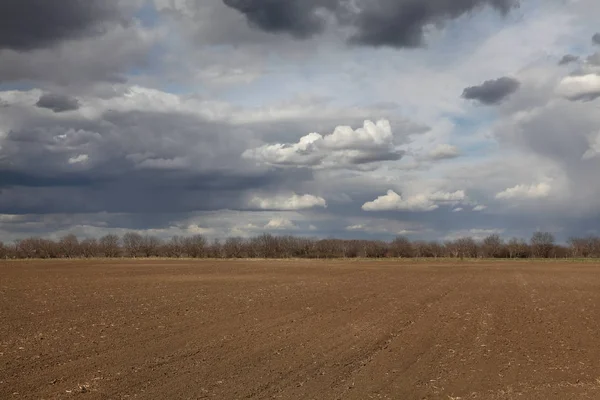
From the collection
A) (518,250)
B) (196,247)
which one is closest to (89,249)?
(196,247)

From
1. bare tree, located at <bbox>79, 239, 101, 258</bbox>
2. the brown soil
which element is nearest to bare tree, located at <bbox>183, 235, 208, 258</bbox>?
bare tree, located at <bbox>79, 239, 101, 258</bbox>

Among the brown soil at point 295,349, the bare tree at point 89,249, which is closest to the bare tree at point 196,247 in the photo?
the bare tree at point 89,249

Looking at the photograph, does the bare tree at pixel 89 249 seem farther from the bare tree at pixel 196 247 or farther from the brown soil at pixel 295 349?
the brown soil at pixel 295 349

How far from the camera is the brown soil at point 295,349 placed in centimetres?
1280

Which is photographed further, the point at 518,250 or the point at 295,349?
the point at 518,250

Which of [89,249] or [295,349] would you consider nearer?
[295,349]

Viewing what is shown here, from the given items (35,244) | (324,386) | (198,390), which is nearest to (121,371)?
(198,390)

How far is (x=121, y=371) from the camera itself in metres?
14.2

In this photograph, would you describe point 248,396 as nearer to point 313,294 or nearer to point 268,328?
point 268,328

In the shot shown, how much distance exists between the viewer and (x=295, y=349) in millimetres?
17375

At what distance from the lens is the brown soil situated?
12.8 m

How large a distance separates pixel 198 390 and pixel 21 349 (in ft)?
24.7

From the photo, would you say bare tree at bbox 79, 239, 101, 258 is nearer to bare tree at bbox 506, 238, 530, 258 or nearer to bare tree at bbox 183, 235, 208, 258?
bare tree at bbox 183, 235, 208, 258

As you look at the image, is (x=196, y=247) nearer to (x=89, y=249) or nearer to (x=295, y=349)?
(x=89, y=249)
